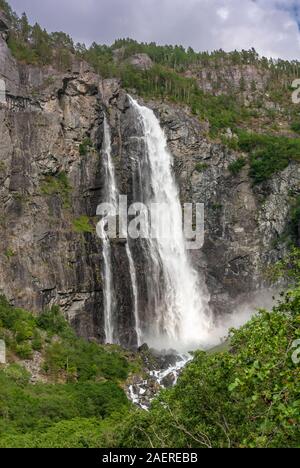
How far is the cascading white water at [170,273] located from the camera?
50.3 meters

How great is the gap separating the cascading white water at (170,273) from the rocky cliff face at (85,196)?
1565 millimetres

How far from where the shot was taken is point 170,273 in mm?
52719

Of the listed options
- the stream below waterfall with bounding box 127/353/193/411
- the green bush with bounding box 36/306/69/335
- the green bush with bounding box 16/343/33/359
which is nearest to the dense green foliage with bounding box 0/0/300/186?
the green bush with bounding box 36/306/69/335

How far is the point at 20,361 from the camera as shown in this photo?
35594 mm

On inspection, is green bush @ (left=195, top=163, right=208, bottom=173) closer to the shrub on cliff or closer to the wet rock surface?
the wet rock surface

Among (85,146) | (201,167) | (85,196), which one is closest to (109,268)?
(85,196)

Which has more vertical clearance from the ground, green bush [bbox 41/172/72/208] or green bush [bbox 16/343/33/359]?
green bush [bbox 41/172/72/208]

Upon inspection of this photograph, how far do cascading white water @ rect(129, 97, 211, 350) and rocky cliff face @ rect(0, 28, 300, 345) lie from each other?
1565mm

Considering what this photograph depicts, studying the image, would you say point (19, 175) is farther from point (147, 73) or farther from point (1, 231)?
point (147, 73)

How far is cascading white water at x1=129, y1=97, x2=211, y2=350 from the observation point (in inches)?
1982

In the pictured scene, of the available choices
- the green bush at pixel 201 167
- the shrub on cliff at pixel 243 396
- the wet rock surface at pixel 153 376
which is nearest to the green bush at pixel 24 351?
the wet rock surface at pixel 153 376

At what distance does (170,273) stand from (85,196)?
37.2 feet

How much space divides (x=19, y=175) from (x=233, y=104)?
44677 millimetres

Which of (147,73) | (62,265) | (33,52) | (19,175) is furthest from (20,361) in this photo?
(147,73)
